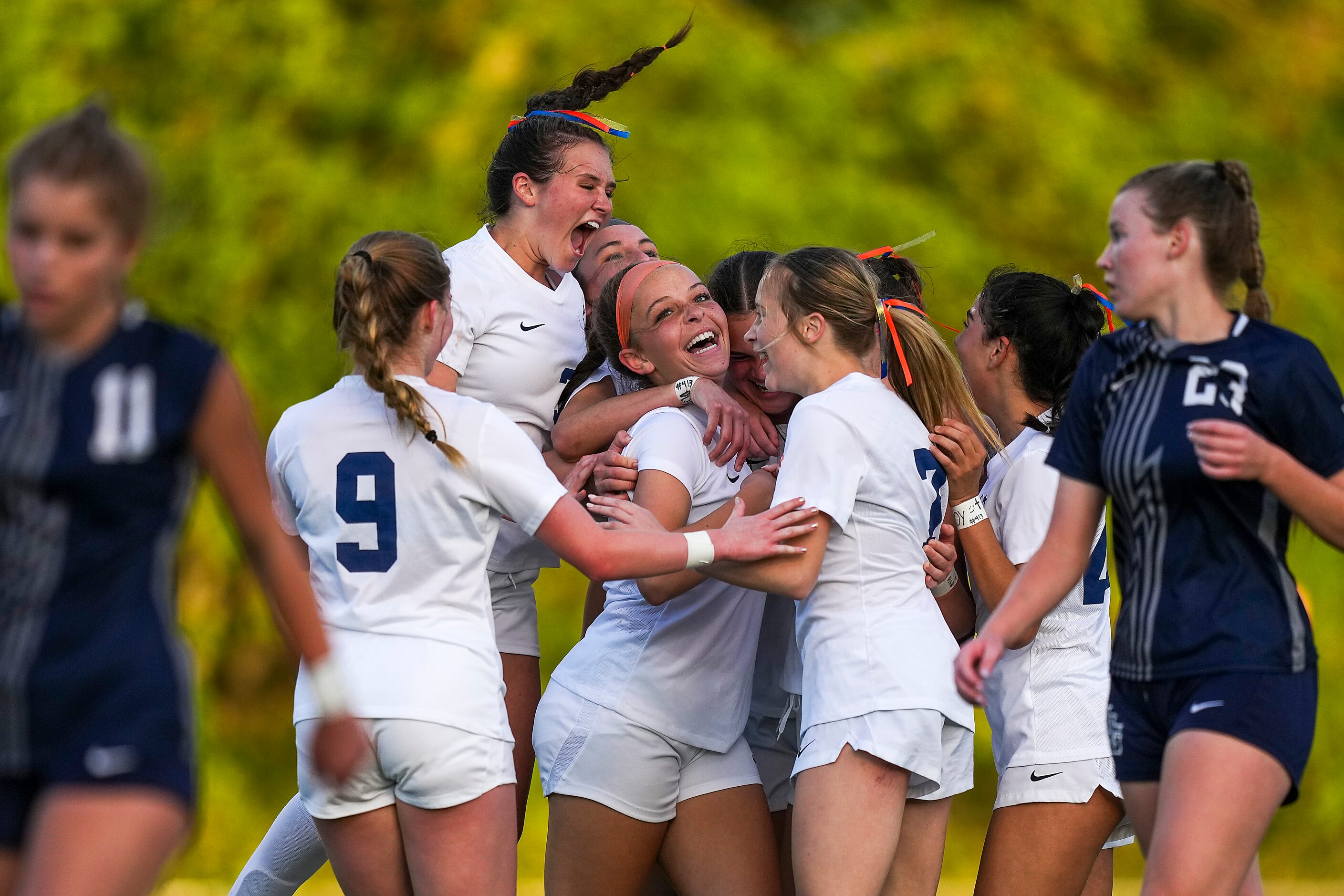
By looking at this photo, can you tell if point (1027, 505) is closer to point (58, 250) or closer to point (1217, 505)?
point (1217, 505)

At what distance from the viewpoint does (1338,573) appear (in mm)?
9039

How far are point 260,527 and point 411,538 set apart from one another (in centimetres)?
65

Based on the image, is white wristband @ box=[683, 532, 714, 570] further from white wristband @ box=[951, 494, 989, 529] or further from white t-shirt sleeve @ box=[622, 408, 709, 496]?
white wristband @ box=[951, 494, 989, 529]

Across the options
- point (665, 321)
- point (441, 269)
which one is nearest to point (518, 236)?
point (665, 321)

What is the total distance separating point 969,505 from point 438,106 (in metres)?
5.58

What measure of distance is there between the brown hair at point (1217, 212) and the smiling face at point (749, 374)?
Result: 1447 millimetres

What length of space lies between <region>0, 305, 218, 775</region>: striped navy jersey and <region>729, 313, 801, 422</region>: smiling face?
2.10 metres

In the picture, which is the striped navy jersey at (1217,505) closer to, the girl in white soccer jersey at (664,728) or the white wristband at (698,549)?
the white wristband at (698,549)

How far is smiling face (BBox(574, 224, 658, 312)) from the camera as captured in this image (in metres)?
5.02

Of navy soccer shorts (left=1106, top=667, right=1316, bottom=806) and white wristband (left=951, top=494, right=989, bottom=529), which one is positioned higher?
white wristband (left=951, top=494, right=989, bottom=529)

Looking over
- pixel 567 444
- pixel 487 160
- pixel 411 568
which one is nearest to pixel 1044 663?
pixel 567 444

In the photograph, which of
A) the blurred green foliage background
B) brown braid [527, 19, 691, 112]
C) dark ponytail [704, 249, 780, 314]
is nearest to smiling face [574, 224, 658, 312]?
brown braid [527, 19, 691, 112]

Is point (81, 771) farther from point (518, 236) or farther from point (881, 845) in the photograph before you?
point (518, 236)

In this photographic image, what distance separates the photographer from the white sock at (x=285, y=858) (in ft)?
13.9
